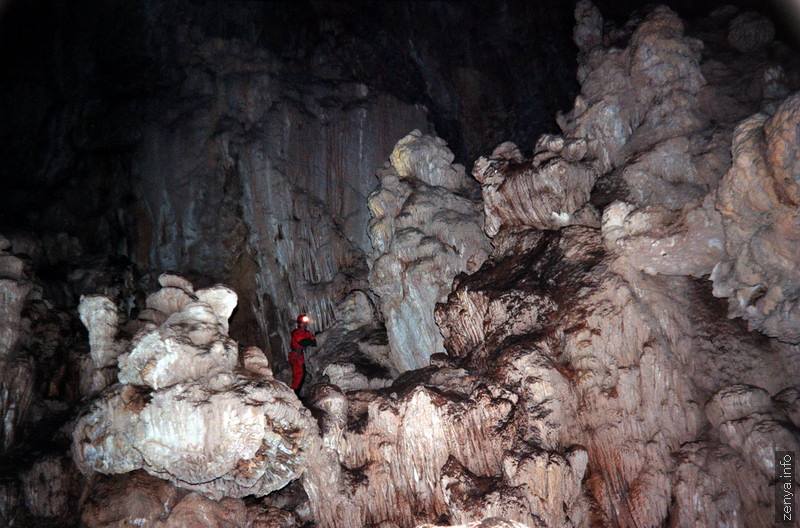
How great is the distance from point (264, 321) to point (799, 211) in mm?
8449

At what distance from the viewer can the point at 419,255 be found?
868 centimetres

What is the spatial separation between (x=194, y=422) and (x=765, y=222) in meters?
5.46

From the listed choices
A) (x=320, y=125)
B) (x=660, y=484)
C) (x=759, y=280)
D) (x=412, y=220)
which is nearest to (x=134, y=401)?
(x=412, y=220)

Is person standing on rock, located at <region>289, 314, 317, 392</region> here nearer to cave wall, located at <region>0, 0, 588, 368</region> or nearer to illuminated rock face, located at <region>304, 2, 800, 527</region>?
illuminated rock face, located at <region>304, 2, 800, 527</region>

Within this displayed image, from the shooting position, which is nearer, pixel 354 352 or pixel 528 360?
pixel 528 360

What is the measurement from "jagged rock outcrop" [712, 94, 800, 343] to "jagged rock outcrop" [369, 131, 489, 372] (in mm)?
3194

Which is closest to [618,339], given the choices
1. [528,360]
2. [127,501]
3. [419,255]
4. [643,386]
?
[643,386]

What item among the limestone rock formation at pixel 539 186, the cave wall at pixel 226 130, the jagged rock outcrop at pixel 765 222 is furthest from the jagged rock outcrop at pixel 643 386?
the cave wall at pixel 226 130

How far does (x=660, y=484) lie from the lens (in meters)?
5.86

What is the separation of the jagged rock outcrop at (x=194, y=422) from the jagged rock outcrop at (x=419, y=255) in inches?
91.1

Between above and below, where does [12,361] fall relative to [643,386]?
above

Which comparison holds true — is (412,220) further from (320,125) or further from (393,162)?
(320,125)

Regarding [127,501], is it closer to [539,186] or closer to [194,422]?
[194,422]

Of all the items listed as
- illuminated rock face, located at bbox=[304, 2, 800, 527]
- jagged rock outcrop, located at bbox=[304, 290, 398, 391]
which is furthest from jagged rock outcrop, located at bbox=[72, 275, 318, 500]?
jagged rock outcrop, located at bbox=[304, 290, 398, 391]
